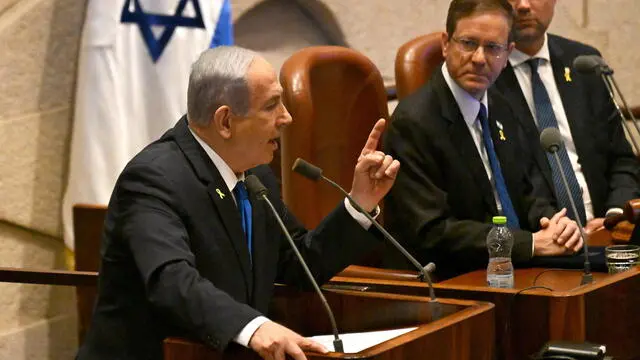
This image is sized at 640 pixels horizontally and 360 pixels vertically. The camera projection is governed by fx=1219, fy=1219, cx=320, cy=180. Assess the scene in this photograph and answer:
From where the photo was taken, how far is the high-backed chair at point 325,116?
3373mm

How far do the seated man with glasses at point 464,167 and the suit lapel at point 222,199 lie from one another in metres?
0.80

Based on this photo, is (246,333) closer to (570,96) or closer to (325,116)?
(325,116)

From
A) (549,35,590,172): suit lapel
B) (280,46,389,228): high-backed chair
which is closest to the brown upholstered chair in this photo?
(280,46,389,228): high-backed chair

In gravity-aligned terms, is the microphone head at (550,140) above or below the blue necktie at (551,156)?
above

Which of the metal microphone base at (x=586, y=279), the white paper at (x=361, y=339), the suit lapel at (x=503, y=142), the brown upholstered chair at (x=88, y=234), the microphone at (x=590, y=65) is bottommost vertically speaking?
the brown upholstered chair at (x=88, y=234)

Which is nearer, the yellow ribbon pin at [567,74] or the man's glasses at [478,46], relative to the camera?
the man's glasses at [478,46]

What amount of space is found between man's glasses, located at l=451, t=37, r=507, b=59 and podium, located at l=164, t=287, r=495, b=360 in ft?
3.67

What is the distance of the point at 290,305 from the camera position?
256 cm

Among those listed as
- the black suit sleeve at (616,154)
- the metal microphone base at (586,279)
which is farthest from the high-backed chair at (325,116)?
the metal microphone base at (586,279)

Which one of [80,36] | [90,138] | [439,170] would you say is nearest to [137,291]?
[439,170]

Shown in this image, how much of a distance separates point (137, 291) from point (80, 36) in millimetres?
1633

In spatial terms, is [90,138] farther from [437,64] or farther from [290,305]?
[290,305]

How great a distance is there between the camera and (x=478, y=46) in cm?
341

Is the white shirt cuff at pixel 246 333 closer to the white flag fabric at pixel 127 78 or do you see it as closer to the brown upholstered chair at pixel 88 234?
the brown upholstered chair at pixel 88 234
